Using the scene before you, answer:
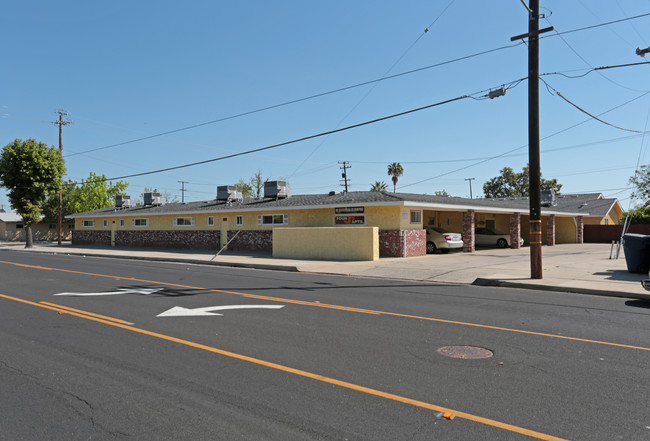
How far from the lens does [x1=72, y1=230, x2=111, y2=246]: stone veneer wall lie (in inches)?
1566

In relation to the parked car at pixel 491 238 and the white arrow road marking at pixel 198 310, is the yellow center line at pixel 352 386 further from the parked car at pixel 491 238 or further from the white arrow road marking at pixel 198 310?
the parked car at pixel 491 238

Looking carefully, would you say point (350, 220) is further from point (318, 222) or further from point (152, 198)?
point (152, 198)

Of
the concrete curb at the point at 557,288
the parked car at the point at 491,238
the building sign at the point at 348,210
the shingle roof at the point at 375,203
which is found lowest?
the concrete curb at the point at 557,288

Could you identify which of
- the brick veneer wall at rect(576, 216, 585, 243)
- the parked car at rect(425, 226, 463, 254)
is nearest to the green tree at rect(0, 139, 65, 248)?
the parked car at rect(425, 226, 463, 254)

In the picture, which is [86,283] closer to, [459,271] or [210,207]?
[459,271]

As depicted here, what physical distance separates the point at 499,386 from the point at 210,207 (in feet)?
92.7

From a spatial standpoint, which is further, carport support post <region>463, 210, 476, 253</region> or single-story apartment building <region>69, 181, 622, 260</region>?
carport support post <region>463, 210, 476, 253</region>

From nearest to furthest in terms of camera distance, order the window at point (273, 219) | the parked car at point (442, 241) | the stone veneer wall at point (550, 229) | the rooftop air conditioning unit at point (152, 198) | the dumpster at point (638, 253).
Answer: the dumpster at point (638, 253) → the parked car at point (442, 241) → the window at point (273, 219) → the stone veneer wall at point (550, 229) → the rooftop air conditioning unit at point (152, 198)

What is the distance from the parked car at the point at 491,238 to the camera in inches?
1200

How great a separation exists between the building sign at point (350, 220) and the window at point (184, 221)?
42.8 feet

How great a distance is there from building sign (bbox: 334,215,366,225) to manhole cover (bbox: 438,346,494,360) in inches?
672

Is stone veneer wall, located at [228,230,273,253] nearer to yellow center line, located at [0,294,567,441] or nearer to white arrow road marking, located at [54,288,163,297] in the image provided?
white arrow road marking, located at [54,288,163,297]

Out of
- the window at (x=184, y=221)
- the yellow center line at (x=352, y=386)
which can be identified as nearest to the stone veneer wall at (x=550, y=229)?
the window at (x=184, y=221)

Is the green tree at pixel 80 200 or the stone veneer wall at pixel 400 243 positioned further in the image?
the green tree at pixel 80 200
